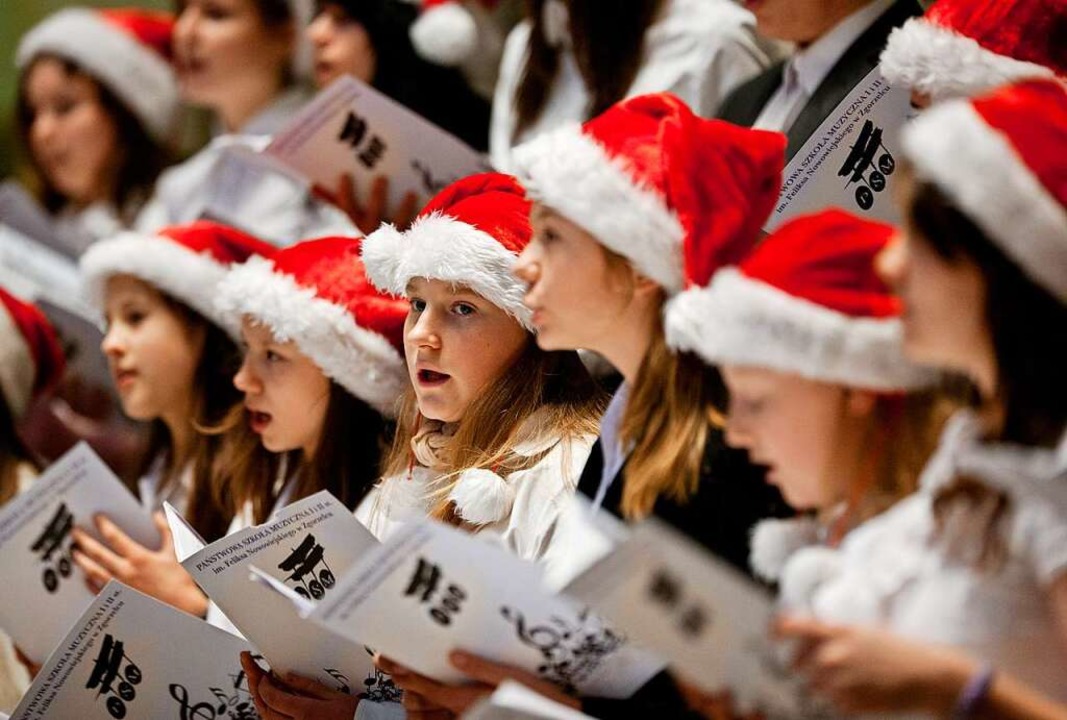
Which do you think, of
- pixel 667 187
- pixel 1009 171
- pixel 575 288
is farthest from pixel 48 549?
pixel 1009 171

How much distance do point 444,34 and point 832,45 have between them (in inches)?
47.1

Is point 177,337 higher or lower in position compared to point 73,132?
higher

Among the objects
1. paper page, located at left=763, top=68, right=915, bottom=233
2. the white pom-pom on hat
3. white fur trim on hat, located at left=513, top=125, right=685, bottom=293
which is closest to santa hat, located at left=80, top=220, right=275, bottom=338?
the white pom-pom on hat

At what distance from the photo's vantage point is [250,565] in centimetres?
204

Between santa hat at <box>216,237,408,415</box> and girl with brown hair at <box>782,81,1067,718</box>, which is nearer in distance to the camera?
girl with brown hair at <box>782,81,1067,718</box>

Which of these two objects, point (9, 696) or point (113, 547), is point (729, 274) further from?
point (9, 696)

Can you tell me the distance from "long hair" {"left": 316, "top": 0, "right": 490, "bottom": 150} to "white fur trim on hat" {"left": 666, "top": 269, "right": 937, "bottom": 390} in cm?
220

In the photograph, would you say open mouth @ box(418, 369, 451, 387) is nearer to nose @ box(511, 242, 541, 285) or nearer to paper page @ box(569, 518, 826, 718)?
nose @ box(511, 242, 541, 285)

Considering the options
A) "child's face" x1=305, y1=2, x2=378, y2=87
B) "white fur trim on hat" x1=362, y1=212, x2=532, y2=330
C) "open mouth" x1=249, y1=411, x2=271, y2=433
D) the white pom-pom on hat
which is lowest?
"open mouth" x1=249, y1=411, x2=271, y2=433

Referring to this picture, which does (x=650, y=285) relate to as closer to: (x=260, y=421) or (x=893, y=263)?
(x=893, y=263)

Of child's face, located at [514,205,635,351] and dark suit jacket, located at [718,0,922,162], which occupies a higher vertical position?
child's face, located at [514,205,635,351]

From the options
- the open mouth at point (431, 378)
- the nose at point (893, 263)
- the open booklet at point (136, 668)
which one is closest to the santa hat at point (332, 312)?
the open mouth at point (431, 378)

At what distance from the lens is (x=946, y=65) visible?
7.27 ft

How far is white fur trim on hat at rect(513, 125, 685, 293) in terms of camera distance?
1.83m
